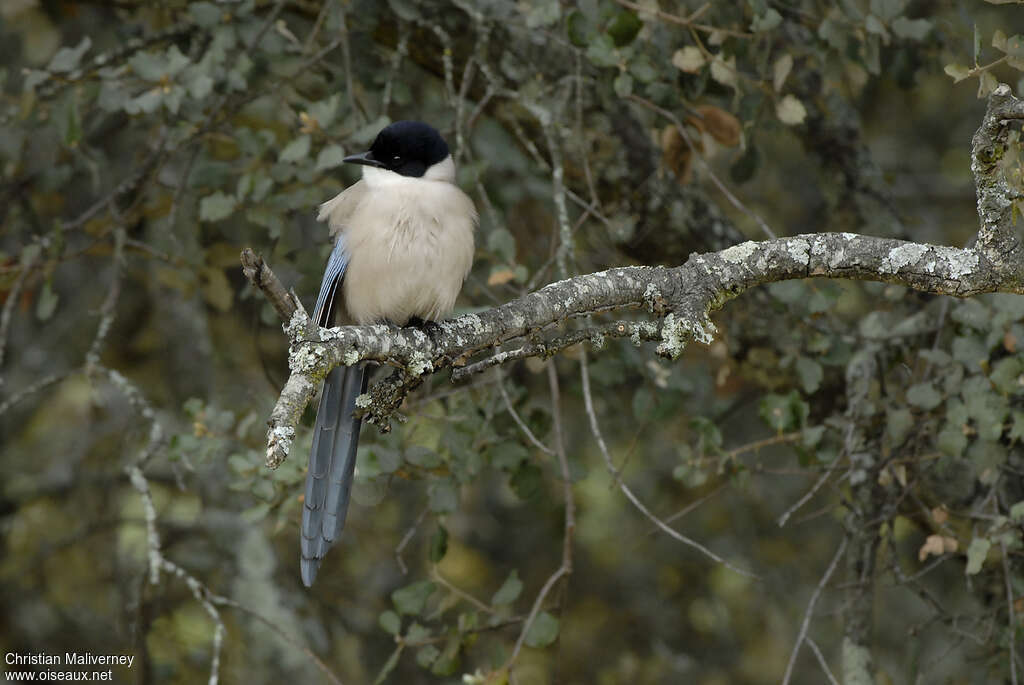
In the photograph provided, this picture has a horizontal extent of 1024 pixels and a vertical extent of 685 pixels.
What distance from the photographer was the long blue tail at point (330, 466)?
2.97 meters

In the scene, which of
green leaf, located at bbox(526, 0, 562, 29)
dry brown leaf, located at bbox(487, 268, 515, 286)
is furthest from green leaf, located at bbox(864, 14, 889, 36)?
dry brown leaf, located at bbox(487, 268, 515, 286)

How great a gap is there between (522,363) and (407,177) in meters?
0.84

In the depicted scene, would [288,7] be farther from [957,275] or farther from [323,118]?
[957,275]

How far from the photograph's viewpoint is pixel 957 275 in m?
2.38

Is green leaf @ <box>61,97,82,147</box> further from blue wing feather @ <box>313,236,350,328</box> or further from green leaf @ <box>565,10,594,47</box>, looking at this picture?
green leaf @ <box>565,10,594,47</box>

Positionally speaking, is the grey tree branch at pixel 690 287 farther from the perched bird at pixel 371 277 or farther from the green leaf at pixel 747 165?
the green leaf at pixel 747 165

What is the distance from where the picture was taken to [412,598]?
3.24 m

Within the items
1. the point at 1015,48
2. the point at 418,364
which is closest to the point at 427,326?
the point at 418,364

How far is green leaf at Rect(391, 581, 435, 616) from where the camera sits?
3.23 metres

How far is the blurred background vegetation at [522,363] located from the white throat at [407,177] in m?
0.07

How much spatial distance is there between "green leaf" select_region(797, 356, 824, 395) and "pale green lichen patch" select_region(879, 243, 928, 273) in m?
1.12

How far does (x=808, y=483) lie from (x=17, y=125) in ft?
12.0

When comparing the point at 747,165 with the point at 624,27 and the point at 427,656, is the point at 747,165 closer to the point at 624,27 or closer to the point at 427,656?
the point at 624,27

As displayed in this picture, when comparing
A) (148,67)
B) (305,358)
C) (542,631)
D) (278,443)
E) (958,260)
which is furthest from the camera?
(148,67)
